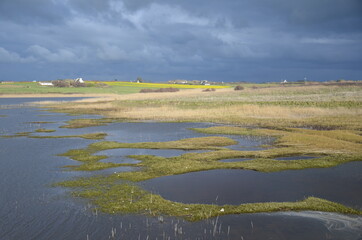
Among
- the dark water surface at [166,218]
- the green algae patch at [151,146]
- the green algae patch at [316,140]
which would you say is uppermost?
the green algae patch at [316,140]

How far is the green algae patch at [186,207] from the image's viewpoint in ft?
51.8

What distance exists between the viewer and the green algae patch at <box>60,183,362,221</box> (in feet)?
51.8

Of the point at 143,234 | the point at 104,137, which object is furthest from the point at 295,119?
the point at 143,234

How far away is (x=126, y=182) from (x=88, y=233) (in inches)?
269

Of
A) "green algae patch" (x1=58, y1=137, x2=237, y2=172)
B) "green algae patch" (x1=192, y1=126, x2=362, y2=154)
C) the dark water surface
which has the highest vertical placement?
"green algae patch" (x1=192, y1=126, x2=362, y2=154)

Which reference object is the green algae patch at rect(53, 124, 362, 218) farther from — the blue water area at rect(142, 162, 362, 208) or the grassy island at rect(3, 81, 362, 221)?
the blue water area at rect(142, 162, 362, 208)

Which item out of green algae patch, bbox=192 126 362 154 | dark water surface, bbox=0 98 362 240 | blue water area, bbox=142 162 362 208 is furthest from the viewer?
green algae patch, bbox=192 126 362 154

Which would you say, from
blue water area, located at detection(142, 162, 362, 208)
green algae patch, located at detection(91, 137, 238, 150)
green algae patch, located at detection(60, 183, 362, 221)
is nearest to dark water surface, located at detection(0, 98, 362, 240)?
blue water area, located at detection(142, 162, 362, 208)

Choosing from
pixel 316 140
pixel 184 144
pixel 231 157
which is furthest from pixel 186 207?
pixel 316 140

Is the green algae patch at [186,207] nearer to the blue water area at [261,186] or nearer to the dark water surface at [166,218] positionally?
the dark water surface at [166,218]

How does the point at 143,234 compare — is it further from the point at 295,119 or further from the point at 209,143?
the point at 295,119

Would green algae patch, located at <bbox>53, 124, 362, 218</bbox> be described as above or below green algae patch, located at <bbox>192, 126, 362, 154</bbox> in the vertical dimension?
below

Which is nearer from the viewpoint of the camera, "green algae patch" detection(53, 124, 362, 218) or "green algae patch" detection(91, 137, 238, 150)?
"green algae patch" detection(53, 124, 362, 218)

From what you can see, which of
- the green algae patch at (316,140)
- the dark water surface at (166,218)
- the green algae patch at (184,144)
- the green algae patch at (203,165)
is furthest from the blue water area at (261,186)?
the green algae patch at (184,144)
